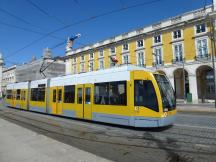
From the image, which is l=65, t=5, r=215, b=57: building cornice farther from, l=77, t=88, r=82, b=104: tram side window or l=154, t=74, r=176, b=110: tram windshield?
l=77, t=88, r=82, b=104: tram side window

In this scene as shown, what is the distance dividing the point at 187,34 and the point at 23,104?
90.9 ft

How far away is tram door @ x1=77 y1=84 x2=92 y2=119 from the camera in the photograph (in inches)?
440

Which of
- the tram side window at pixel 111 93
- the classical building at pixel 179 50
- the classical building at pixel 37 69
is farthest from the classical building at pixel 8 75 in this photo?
the tram side window at pixel 111 93

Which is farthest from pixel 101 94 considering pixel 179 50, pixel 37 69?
pixel 37 69

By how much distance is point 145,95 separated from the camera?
870 centimetres

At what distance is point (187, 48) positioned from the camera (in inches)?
1316

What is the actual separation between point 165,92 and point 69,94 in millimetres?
6452

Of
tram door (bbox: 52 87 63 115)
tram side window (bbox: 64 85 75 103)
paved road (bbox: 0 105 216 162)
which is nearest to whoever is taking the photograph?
paved road (bbox: 0 105 216 162)

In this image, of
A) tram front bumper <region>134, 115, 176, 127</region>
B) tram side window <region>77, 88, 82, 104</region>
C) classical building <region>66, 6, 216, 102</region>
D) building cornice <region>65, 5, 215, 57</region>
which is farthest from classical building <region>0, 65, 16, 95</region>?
tram front bumper <region>134, 115, 176, 127</region>

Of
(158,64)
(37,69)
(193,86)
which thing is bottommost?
(193,86)

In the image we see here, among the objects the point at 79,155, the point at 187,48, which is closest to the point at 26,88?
the point at 79,155

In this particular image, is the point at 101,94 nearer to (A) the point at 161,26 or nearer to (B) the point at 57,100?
(B) the point at 57,100

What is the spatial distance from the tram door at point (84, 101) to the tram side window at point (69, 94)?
600 millimetres

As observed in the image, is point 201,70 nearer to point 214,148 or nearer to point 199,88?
point 199,88
